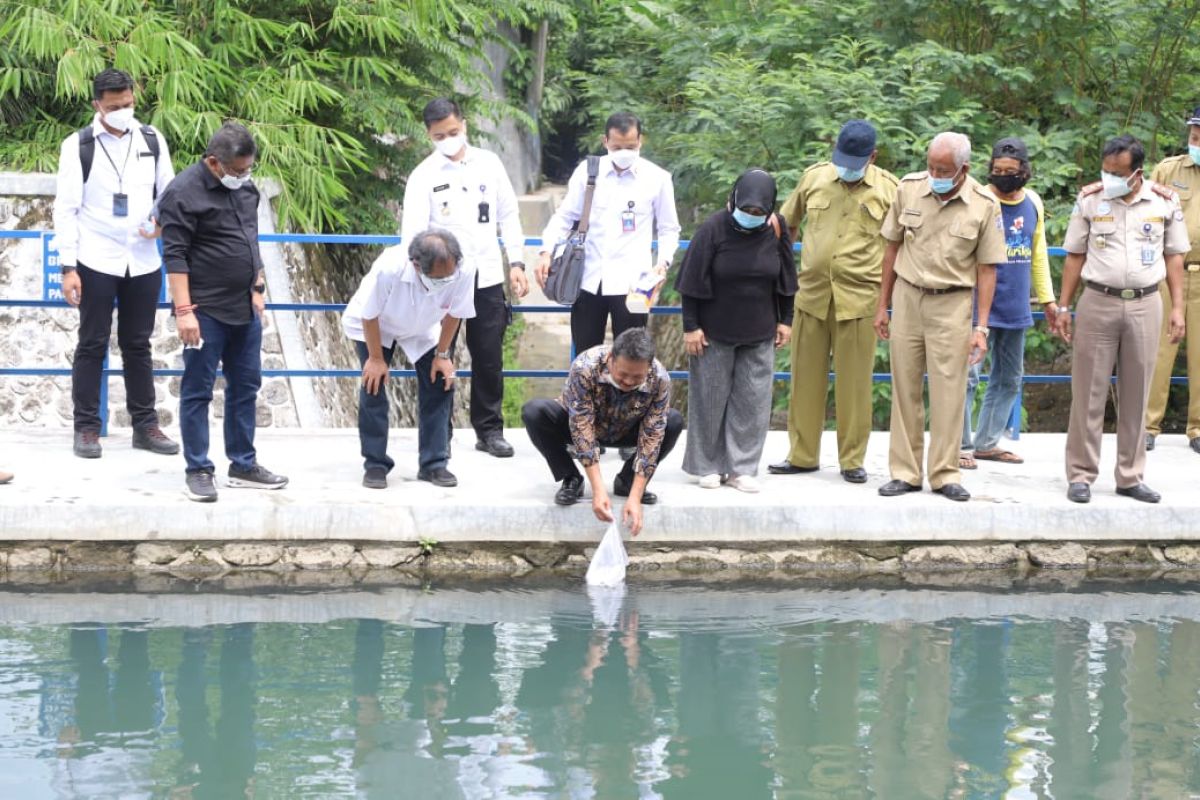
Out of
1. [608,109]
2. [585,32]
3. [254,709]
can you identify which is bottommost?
[254,709]

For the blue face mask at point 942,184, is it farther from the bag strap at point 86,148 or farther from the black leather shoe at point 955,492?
the bag strap at point 86,148

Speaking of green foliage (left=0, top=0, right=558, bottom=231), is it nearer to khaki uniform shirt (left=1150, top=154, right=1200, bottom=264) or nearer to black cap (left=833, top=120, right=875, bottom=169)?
black cap (left=833, top=120, right=875, bottom=169)

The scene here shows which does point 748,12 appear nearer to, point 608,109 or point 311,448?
point 608,109

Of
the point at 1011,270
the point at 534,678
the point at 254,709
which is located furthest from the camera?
the point at 1011,270

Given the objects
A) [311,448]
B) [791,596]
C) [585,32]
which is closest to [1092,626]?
[791,596]

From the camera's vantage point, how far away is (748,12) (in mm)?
12930

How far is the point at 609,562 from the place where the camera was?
618 cm

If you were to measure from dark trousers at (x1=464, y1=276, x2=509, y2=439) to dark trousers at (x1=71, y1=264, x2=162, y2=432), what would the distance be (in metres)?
1.45

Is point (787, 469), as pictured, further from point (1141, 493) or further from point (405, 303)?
point (405, 303)

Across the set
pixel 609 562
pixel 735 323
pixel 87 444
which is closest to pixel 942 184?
pixel 735 323

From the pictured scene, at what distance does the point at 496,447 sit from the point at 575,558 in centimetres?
113

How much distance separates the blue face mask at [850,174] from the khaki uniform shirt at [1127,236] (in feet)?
3.32

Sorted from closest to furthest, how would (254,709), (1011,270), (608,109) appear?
1. (254,709)
2. (1011,270)
3. (608,109)

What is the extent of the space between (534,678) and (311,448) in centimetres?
262
